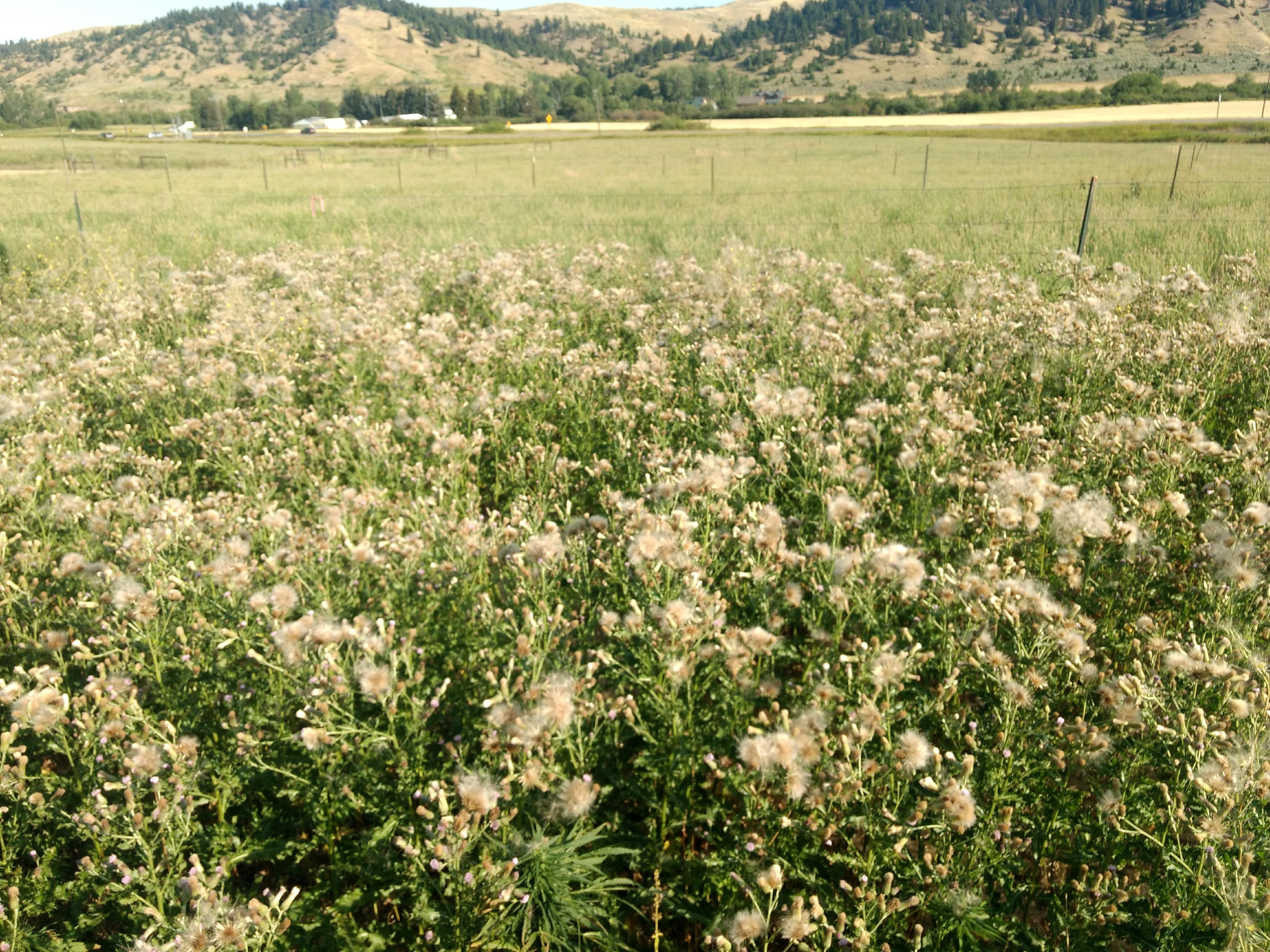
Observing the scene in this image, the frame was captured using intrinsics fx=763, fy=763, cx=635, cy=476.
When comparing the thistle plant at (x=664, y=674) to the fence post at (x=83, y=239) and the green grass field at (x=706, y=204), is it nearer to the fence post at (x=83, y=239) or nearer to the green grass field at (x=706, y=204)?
the green grass field at (x=706, y=204)

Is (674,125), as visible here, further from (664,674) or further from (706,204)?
(664,674)

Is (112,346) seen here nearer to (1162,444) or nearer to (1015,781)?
(1015,781)

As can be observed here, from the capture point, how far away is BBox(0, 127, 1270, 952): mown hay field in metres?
2.83

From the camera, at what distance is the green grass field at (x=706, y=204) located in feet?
47.2

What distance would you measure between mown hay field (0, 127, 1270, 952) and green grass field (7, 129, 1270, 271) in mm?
7450

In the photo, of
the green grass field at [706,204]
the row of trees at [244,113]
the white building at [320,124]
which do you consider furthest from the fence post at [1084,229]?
the row of trees at [244,113]

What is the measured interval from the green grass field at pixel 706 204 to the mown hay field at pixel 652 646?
7.45m

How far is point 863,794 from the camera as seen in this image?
9.19 feet

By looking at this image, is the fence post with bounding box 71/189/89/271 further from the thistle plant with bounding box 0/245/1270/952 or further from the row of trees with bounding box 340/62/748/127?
the row of trees with bounding box 340/62/748/127

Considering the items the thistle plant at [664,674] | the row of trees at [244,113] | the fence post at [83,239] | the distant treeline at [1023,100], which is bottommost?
the thistle plant at [664,674]

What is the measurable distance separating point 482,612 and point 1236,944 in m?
3.01

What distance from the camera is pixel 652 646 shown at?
10.9 ft

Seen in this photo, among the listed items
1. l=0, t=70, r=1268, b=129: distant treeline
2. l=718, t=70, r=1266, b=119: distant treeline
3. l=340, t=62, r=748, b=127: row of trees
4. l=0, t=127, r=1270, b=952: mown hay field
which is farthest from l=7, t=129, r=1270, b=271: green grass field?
l=340, t=62, r=748, b=127: row of trees

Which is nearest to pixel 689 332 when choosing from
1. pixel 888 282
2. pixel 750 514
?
pixel 888 282
